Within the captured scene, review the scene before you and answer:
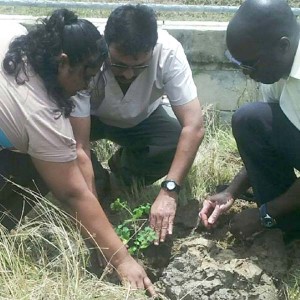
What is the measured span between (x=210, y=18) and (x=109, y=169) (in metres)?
1.61

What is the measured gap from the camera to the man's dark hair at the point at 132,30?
429cm

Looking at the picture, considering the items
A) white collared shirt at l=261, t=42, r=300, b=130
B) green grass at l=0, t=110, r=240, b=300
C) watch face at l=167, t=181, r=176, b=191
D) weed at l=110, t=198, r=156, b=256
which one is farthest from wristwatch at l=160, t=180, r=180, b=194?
white collared shirt at l=261, t=42, r=300, b=130

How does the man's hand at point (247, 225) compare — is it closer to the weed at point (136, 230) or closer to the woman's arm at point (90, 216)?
the weed at point (136, 230)

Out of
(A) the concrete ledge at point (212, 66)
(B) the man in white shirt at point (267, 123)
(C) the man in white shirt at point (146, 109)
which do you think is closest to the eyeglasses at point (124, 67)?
(C) the man in white shirt at point (146, 109)

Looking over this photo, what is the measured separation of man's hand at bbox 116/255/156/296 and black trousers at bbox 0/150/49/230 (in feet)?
2.06

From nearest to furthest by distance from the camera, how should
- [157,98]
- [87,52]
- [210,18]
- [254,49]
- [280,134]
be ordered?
[87,52], [254,49], [280,134], [157,98], [210,18]

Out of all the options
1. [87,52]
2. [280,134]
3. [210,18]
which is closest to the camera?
[87,52]

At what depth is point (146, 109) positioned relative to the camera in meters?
4.95

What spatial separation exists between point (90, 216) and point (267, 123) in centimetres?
110

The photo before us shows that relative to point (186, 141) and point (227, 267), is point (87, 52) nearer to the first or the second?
point (186, 141)

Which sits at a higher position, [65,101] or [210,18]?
[65,101]

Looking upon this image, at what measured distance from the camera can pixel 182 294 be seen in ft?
13.3

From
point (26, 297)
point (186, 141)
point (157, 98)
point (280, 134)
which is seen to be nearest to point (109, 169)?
point (157, 98)

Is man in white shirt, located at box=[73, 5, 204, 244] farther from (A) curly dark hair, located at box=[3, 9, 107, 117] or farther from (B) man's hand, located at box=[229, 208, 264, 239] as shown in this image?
(A) curly dark hair, located at box=[3, 9, 107, 117]
